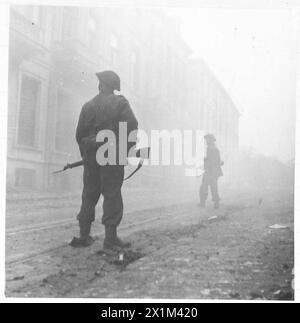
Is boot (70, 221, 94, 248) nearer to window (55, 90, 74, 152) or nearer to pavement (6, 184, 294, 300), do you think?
pavement (6, 184, 294, 300)

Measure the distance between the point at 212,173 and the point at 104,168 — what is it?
198 centimetres

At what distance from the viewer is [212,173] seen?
4820 millimetres

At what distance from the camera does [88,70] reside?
4598 mm

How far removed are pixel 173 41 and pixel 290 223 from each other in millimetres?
2733

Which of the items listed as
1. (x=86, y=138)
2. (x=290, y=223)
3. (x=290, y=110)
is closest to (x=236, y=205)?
(x=290, y=223)

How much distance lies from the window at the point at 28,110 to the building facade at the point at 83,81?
0.04 ft

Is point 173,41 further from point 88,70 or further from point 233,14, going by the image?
point 88,70

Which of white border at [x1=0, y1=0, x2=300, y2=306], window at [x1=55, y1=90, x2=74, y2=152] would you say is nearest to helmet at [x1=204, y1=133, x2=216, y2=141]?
white border at [x1=0, y1=0, x2=300, y2=306]

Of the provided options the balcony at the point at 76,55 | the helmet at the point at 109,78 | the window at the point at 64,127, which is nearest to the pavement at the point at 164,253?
the window at the point at 64,127

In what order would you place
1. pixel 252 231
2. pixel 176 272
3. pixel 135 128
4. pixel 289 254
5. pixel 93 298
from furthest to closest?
pixel 252 231
pixel 289 254
pixel 135 128
pixel 176 272
pixel 93 298

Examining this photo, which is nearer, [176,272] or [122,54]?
[176,272]

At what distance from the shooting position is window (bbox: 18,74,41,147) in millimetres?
4758

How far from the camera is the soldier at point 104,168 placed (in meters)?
3.21

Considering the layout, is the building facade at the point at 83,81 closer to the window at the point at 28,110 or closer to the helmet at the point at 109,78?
the window at the point at 28,110
